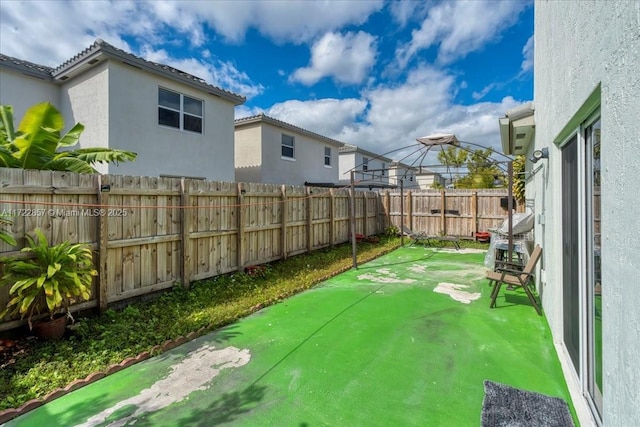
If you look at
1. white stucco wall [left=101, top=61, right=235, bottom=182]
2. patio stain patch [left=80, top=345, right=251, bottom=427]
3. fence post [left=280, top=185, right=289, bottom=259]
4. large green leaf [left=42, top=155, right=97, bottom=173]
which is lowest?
patio stain patch [left=80, top=345, right=251, bottom=427]

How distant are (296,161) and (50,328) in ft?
43.7

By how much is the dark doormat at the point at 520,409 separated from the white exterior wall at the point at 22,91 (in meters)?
12.9

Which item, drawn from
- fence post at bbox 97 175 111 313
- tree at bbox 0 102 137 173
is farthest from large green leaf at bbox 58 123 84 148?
fence post at bbox 97 175 111 313

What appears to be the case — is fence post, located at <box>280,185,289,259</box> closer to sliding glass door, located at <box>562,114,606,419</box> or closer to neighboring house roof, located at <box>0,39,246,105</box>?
neighboring house roof, located at <box>0,39,246,105</box>

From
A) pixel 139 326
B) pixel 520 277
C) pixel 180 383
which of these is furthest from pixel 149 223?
pixel 520 277

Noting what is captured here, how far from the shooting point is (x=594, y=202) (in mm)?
2592

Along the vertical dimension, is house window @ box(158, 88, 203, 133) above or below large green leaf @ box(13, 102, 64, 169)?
above

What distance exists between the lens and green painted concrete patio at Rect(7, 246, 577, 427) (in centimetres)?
292

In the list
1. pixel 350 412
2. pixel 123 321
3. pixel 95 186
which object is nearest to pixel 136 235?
pixel 95 186

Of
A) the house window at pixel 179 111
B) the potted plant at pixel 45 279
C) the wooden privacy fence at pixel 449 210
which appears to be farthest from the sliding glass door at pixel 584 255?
the house window at pixel 179 111

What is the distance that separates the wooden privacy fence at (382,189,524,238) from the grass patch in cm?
756

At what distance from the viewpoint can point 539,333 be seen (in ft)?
15.2

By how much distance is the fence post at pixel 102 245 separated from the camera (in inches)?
195

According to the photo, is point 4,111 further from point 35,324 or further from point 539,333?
point 539,333
